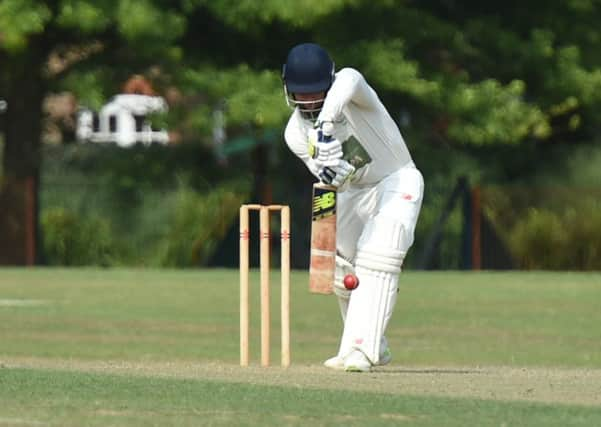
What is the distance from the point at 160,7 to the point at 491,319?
10.6 m

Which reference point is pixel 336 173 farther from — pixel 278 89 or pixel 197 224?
pixel 197 224

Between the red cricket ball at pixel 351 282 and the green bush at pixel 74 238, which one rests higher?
the red cricket ball at pixel 351 282

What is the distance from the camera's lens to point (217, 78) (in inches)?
1177

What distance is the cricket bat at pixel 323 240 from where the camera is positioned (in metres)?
11.2

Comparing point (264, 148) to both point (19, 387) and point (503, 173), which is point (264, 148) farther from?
point (19, 387)

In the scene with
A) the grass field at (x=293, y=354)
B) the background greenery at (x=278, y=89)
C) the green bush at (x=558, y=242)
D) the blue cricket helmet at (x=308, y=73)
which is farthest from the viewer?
the green bush at (x=558, y=242)

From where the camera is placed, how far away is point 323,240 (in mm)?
11242

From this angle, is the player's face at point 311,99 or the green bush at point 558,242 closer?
the player's face at point 311,99

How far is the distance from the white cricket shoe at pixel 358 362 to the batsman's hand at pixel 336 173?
1109 mm

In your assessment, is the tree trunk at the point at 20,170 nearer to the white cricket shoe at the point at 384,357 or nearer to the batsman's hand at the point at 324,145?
the white cricket shoe at the point at 384,357

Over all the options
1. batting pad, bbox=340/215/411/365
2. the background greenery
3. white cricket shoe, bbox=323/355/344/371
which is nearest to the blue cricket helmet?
batting pad, bbox=340/215/411/365

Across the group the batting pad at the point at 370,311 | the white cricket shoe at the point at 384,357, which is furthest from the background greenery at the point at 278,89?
the batting pad at the point at 370,311

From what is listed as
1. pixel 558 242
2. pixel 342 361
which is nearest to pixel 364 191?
pixel 342 361

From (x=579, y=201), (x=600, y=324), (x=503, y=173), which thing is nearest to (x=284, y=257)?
(x=600, y=324)
